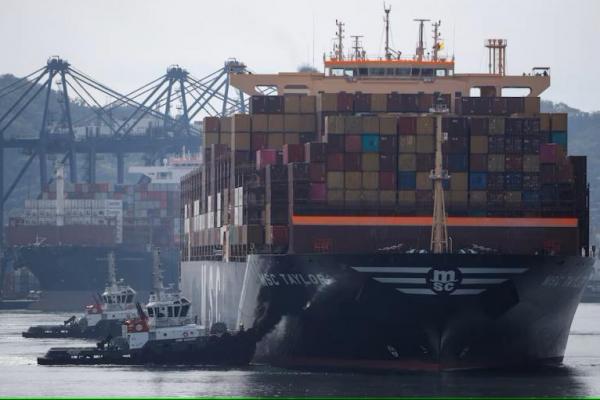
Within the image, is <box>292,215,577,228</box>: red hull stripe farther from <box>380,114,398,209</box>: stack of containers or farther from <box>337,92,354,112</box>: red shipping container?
<box>337,92,354,112</box>: red shipping container

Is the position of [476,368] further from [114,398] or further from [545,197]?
[114,398]

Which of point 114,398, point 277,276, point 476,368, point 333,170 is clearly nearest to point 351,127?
point 333,170

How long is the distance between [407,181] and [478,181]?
10.3ft

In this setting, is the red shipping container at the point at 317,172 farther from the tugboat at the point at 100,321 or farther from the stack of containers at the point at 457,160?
the tugboat at the point at 100,321

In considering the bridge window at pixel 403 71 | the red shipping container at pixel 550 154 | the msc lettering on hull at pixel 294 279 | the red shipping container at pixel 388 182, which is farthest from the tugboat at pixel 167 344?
the bridge window at pixel 403 71

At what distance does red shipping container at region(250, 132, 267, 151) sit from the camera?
8688 cm

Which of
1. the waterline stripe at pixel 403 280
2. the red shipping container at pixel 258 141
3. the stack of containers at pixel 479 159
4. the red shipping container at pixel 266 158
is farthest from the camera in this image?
the red shipping container at pixel 258 141

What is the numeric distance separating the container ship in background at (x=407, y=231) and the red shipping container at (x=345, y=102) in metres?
0.13

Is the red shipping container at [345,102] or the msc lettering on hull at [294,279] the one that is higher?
the red shipping container at [345,102]

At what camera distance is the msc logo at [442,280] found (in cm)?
7150

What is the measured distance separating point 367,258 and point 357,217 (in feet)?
14.2

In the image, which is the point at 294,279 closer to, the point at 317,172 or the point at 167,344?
the point at 317,172

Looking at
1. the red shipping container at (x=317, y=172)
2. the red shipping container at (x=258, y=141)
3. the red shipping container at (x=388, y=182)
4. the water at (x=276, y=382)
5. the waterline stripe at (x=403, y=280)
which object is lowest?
the water at (x=276, y=382)

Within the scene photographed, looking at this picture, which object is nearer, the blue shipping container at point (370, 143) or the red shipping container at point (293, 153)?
the blue shipping container at point (370, 143)
